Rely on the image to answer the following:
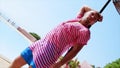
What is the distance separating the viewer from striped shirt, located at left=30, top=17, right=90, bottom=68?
9.80ft

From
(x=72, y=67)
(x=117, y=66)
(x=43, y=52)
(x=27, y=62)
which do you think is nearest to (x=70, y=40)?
(x=43, y=52)

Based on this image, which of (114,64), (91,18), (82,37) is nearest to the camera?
(82,37)

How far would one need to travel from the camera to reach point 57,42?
3016 mm

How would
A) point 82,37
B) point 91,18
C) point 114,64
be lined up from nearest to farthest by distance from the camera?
point 82,37 < point 91,18 < point 114,64

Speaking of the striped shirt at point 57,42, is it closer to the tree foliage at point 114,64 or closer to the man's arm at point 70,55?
the man's arm at point 70,55

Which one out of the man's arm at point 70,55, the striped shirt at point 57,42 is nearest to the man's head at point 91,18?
the striped shirt at point 57,42

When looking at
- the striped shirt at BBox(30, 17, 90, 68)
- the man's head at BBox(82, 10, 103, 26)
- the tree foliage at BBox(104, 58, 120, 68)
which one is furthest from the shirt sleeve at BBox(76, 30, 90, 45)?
the tree foliage at BBox(104, 58, 120, 68)

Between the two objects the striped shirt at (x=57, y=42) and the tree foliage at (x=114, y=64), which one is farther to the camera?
the tree foliage at (x=114, y=64)

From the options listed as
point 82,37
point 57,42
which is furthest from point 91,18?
point 57,42

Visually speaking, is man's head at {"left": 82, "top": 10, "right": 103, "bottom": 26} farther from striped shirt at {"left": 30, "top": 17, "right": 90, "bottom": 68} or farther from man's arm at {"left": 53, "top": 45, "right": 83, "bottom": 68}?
man's arm at {"left": 53, "top": 45, "right": 83, "bottom": 68}

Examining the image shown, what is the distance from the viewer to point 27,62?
10.2 feet

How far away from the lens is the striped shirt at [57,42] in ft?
9.80

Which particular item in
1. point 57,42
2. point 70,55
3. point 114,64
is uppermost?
point 57,42

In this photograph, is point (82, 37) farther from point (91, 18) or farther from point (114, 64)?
point (114, 64)
